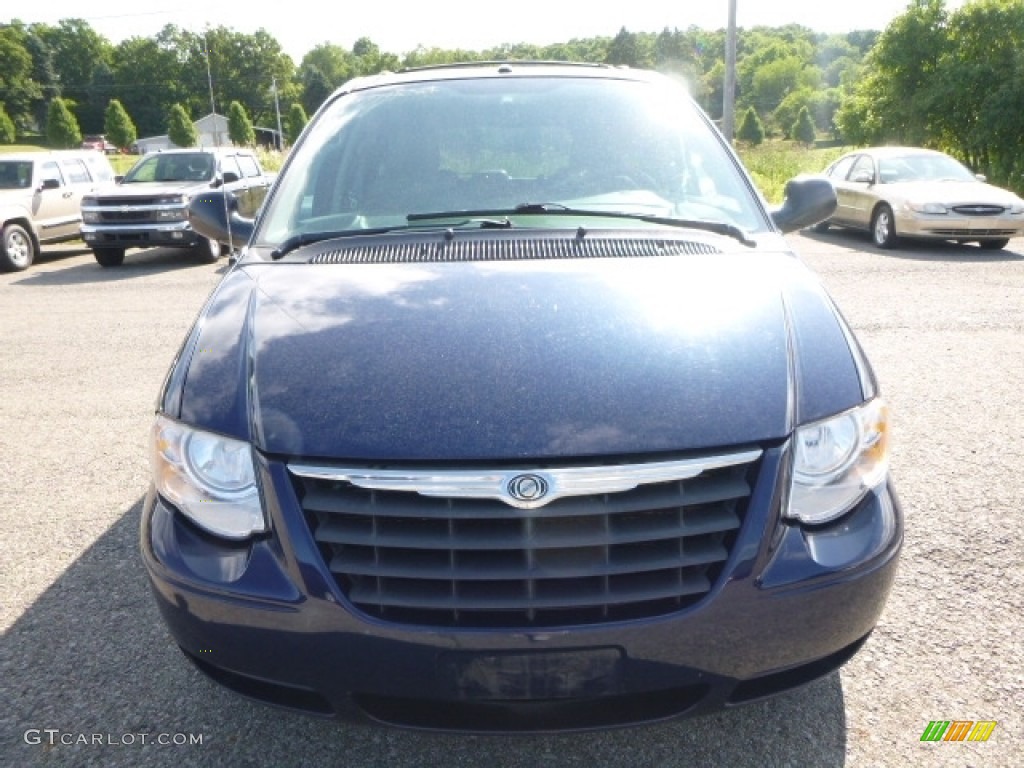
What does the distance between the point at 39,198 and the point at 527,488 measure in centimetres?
1430

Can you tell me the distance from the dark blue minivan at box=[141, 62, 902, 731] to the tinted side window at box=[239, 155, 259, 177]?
13215 mm

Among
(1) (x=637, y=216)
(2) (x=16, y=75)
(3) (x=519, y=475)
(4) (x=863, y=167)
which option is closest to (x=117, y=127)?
(2) (x=16, y=75)

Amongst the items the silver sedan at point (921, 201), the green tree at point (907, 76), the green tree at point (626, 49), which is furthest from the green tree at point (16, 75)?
the silver sedan at point (921, 201)

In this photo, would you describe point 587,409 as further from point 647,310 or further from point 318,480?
point 318,480

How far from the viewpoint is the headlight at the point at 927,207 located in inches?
460

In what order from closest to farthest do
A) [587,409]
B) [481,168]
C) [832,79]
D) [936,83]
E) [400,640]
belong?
1. [400,640]
2. [587,409]
3. [481,168]
4. [936,83]
5. [832,79]

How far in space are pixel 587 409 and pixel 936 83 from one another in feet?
96.5

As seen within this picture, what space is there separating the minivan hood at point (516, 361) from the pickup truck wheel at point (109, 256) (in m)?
11.9

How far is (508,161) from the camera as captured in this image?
3107 mm

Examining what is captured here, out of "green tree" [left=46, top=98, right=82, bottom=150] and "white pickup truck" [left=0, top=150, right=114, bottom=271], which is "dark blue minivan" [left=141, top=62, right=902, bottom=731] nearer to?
"white pickup truck" [left=0, top=150, right=114, bottom=271]

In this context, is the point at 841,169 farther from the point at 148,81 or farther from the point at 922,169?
the point at 148,81

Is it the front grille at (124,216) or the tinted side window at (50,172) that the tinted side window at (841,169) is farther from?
the tinted side window at (50,172)

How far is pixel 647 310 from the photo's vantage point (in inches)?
86.7

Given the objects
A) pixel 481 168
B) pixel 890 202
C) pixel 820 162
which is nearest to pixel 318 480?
pixel 481 168
